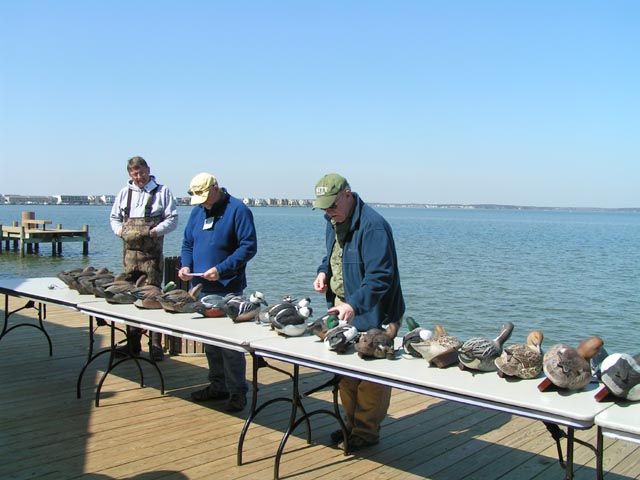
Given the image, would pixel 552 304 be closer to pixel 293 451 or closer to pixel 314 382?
pixel 314 382

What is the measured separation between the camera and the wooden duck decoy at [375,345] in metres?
3.13

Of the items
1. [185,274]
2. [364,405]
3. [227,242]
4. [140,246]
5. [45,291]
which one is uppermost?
[227,242]

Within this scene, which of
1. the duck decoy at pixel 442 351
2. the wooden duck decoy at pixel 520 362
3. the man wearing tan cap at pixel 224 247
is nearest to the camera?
the wooden duck decoy at pixel 520 362

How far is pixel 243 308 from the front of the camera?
13.1 ft

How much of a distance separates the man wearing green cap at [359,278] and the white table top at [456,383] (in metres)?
0.37

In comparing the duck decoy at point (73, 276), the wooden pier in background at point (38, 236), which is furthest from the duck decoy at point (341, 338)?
the wooden pier in background at point (38, 236)

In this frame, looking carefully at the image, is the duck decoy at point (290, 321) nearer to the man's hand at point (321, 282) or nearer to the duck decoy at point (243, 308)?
the duck decoy at point (243, 308)

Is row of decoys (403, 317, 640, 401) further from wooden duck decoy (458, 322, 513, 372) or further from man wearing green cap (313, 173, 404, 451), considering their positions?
man wearing green cap (313, 173, 404, 451)

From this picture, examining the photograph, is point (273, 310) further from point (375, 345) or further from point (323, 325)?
A: point (375, 345)

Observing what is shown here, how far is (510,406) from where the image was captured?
8.21ft

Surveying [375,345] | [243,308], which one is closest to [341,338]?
[375,345]

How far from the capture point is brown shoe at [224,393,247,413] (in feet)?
15.5

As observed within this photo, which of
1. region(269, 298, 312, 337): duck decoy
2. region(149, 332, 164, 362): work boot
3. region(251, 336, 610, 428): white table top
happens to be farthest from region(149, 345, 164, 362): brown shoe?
region(251, 336, 610, 428): white table top

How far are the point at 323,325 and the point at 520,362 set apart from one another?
3.77 ft
